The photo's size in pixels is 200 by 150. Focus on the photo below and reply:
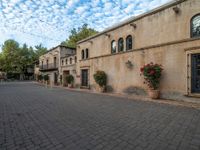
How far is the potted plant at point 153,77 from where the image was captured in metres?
10.2

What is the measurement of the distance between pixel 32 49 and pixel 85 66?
146 ft

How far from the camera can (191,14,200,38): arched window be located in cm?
917

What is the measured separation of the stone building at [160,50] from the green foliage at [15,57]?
4375 centimetres

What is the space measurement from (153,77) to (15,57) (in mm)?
51252

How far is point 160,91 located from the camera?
1063cm

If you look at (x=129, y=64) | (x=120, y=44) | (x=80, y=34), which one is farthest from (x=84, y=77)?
(x=80, y=34)

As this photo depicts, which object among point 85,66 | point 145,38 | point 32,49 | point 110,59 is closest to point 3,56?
point 32,49

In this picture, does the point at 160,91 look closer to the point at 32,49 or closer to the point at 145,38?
the point at 145,38

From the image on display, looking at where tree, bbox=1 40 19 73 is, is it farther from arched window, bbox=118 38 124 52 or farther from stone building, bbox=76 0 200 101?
arched window, bbox=118 38 124 52

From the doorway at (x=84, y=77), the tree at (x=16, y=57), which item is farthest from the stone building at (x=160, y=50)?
the tree at (x=16, y=57)

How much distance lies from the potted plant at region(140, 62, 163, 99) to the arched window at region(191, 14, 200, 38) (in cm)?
271

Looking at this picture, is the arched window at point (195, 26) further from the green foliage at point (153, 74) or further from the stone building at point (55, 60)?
the stone building at point (55, 60)

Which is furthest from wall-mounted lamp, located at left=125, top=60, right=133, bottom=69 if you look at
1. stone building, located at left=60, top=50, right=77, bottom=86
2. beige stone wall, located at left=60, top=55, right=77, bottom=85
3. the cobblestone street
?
stone building, located at left=60, top=50, right=77, bottom=86

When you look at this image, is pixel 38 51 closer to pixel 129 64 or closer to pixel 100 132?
pixel 129 64
